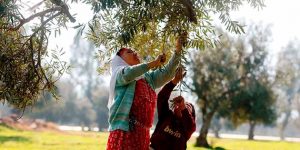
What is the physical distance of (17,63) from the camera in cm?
674

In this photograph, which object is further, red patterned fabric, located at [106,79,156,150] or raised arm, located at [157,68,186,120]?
raised arm, located at [157,68,186,120]

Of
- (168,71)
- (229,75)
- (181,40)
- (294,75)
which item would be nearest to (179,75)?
(168,71)

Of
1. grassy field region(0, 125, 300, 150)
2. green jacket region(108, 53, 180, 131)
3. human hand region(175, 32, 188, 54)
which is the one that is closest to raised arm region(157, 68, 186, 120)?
human hand region(175, 32, 188, 54)

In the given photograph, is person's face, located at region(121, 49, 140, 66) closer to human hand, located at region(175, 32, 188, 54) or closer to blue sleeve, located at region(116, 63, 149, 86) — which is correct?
blue sleeve, located at region(116, 63, 149, 86)

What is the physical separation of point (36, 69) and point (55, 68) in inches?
17.4

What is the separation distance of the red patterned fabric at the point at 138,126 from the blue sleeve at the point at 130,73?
0.25 metres

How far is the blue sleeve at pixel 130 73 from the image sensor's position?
4.68 metres

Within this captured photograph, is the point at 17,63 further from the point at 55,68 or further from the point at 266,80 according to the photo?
the point at 266,80

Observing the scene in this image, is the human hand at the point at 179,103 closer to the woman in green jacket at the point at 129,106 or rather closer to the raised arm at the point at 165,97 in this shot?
→ the raised arm at the point at 165,97

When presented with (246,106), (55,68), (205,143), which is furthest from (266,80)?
(55,68)

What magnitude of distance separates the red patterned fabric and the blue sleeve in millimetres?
246

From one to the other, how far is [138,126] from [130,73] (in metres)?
0.59

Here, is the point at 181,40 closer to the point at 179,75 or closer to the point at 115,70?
the point at 179,75

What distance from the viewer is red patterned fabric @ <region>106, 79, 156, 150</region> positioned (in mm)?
4941
